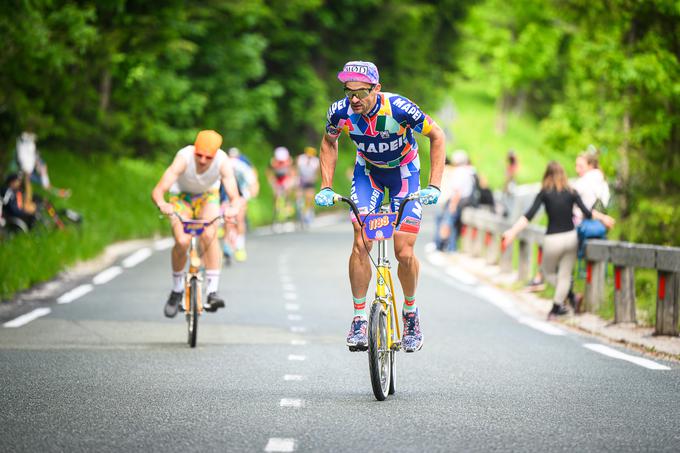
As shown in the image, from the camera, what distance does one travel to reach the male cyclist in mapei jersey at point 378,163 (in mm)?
7816

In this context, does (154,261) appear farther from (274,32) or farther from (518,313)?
(274,32)

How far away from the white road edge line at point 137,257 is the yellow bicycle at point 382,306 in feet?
38.4

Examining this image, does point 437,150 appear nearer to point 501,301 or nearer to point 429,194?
point 429,194

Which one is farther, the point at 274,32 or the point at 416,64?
the point at 416,64

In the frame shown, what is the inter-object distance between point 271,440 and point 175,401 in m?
1.44

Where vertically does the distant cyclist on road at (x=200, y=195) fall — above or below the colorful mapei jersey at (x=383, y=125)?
below

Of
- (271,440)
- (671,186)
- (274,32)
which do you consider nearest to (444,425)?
(271,440)

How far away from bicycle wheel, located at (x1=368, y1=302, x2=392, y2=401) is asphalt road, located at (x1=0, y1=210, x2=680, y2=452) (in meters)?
0.13

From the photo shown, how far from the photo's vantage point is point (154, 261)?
66.4 ft

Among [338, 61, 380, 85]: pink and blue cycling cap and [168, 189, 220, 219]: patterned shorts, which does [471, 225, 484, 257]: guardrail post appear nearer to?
[168, 189, 220, 219]: patterned shorts

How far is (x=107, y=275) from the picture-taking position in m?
17.7

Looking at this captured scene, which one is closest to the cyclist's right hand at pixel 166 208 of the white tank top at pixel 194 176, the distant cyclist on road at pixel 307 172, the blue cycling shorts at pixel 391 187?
the white tank top at pixel 194 176

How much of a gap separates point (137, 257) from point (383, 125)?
13533 mm

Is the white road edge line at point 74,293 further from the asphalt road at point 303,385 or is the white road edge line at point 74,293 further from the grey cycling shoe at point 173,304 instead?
the grey cycling shoe at point 173,304
